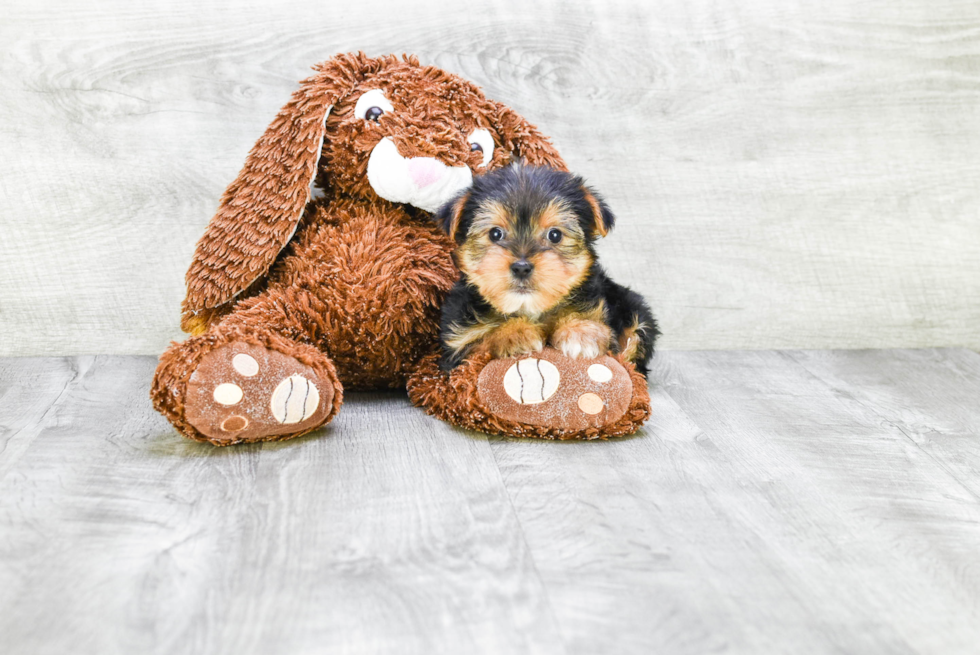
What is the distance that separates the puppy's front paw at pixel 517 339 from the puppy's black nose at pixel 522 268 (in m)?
0.18

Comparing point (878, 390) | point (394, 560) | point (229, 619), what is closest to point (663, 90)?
point (878, 390)

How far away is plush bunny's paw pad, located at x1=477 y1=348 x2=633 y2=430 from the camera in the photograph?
177cm

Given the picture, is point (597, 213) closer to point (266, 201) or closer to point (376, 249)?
point (376, 249)

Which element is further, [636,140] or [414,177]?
[636,140]

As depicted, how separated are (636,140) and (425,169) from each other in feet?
2.90

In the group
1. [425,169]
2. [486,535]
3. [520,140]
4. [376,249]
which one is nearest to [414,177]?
[425,169]

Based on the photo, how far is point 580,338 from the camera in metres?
1.83

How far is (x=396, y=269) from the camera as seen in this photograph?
200cm

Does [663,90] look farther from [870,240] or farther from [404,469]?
[404,469]

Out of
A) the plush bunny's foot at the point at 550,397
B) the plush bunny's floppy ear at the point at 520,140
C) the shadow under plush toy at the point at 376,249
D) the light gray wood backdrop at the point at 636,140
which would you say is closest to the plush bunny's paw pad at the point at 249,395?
the shadow under plush toy at the point at 376,249

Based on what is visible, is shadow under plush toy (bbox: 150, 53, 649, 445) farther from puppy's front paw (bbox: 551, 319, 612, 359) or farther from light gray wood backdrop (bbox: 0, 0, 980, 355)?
light gray wood backdrop (bbox: 0, 0, 980, 355)

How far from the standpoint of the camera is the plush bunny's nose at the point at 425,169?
6.34 ft

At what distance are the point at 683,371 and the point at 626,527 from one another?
1083 millimetres

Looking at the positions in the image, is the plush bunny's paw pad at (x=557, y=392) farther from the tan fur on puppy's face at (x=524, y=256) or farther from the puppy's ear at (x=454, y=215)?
the puppy's ear at (x=454, y=215)
